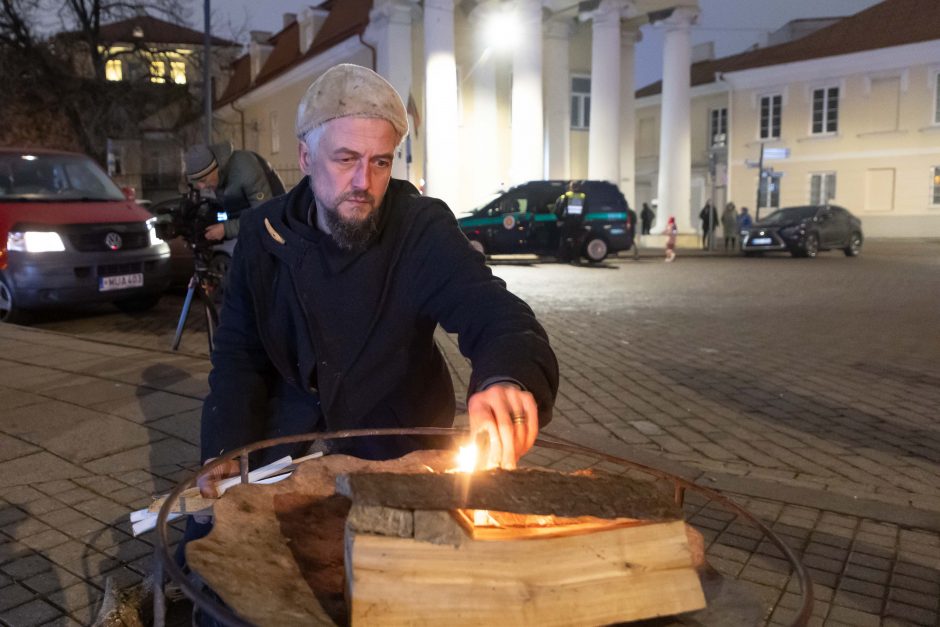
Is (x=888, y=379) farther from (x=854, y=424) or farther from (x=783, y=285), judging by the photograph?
(x=783, y=285)

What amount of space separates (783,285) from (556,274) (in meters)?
5.11

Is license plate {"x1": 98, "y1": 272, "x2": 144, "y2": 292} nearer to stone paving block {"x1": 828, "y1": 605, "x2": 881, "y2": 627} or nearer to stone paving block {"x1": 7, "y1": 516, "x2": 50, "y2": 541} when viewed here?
stone paving block {"x1": 7, "y1": 516, "x2": 50, "y2": 541}

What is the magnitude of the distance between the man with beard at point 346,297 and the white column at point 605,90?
1130 inches

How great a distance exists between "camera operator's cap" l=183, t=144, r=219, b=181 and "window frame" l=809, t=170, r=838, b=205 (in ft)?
129

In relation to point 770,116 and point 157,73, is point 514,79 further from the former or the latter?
point 770,116

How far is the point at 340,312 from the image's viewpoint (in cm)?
240

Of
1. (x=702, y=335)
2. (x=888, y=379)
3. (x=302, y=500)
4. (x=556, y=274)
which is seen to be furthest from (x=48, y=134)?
(x=302, y=500)

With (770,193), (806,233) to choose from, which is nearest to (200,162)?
(806,233)

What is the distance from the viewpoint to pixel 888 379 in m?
7.46

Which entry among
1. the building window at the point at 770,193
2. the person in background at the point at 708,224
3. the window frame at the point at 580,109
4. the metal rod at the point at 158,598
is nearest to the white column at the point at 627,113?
the window frame at the point at 580,109

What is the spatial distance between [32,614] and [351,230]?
1.73 meters

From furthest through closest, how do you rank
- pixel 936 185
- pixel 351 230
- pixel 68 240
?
pixel 936 185 → pixel 68 240 → pixel 351 230

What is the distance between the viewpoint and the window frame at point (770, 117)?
4256 centimetres

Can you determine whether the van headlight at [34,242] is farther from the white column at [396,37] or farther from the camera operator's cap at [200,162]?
the white column at [396,37]
